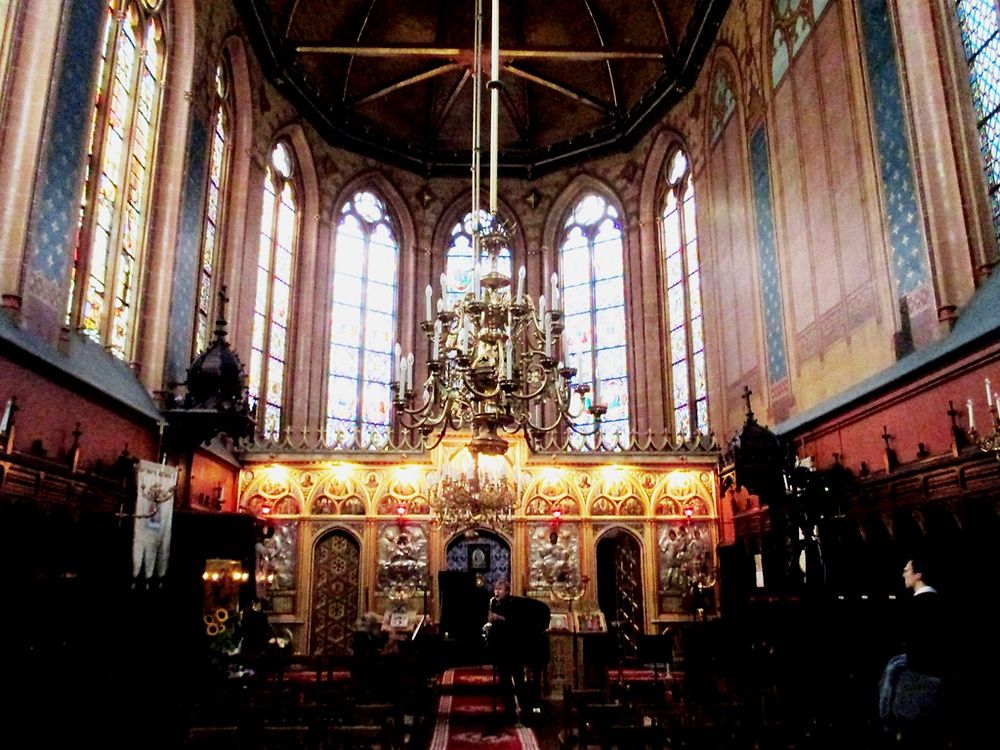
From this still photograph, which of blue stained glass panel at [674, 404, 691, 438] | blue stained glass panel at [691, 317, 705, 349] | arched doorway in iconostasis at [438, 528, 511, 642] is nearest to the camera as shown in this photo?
arched doorway in iconostasis at [438, 528, 511, 642]

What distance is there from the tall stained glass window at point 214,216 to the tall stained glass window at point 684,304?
40.8 ft

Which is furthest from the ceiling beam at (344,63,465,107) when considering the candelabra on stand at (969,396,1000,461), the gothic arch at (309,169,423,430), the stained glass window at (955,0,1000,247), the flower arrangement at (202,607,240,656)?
the candelabra on stand at (969,396,1000,461)

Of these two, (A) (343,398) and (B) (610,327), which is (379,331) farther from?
(B) (610,327)

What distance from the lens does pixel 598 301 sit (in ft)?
86.6

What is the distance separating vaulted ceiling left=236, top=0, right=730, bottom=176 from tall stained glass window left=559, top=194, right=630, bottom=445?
2203 mm

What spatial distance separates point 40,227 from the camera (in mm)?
10852

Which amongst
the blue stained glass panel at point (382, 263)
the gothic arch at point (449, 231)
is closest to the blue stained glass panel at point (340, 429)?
the blue stained glass panel at point (382, 263)

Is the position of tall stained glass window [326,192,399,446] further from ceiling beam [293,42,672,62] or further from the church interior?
ceiling beam [293,42,672,62]

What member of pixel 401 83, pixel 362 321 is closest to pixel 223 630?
pixel 362 321

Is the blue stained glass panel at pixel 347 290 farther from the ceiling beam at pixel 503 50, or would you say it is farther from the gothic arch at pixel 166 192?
the gothic arch at pixel 166 192

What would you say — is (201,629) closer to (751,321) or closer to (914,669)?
(914,669)

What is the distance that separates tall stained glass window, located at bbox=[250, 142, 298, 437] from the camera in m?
22.0

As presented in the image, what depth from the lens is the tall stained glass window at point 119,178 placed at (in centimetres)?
1333

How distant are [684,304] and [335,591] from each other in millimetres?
12401
